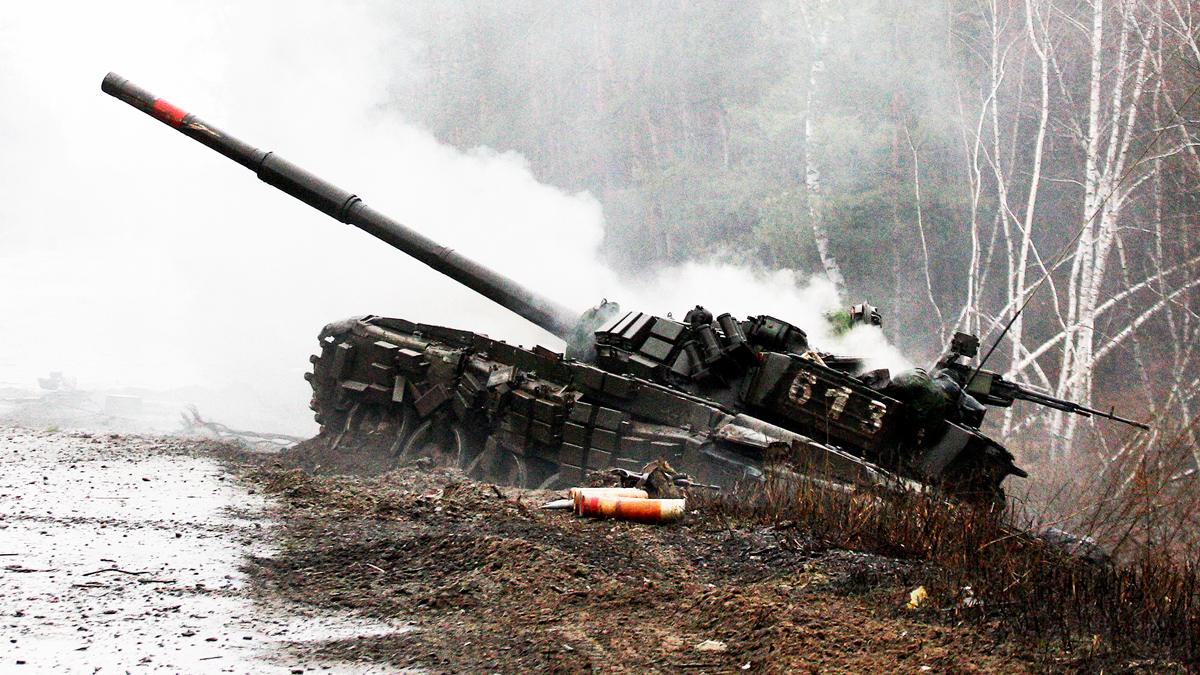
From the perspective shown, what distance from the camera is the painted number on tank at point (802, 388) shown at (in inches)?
394

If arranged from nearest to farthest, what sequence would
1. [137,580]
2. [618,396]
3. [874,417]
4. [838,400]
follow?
[137,580]
[874,417]
[838,400]
[618,396]

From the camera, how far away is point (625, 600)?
5.63 metres

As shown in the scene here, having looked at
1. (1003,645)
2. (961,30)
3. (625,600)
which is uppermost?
(961,30)

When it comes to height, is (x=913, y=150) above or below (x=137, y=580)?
above

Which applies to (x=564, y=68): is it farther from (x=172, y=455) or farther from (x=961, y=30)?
(x=172, y=455)

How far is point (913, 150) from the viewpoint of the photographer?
21.6 m

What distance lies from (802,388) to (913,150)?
1292 cm

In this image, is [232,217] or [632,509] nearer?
[632,509]

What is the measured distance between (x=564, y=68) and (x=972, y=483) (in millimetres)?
23167

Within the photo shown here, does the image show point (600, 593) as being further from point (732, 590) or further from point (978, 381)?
point (978, 381)

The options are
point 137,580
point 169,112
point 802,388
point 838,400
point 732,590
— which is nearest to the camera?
point 732,590

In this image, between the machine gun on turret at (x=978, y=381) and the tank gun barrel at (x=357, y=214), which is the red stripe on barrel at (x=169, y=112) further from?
the machine gun on turret at (x=978, y=381)

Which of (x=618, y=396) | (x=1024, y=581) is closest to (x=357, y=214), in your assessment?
(x=618, y=396)

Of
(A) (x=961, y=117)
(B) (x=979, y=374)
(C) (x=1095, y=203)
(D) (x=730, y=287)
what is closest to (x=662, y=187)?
(A) (x=961, y=117)
